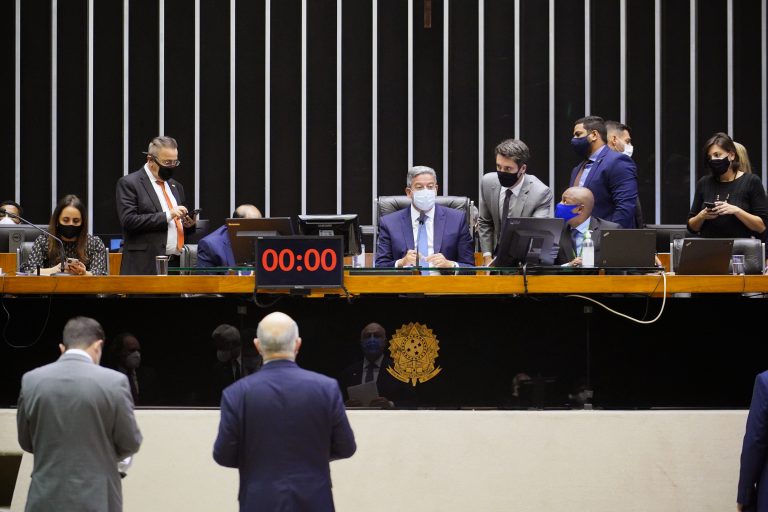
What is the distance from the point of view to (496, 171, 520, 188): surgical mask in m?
6.05

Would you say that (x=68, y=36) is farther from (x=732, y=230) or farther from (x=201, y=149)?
(x=732, y=230)

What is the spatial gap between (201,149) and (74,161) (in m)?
1.07

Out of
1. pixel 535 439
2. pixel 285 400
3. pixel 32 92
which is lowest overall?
pixel 535 439

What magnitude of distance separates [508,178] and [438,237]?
598 millimetres

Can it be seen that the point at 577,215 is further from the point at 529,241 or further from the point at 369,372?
the point at 369,372

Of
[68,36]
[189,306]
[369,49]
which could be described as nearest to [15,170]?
[68,36]

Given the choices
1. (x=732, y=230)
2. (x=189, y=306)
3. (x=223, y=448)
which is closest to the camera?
(x=223, y=448)

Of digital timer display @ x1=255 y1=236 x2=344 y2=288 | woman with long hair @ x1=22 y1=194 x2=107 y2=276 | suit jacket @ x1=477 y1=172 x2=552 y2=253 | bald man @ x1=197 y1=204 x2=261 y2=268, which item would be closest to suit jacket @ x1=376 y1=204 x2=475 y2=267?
suit jacket @ x1=477 y1=172 x2=552 y2=253

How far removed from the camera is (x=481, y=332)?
505 cm

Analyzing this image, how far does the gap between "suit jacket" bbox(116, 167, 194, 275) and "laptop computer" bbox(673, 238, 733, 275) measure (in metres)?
2.89

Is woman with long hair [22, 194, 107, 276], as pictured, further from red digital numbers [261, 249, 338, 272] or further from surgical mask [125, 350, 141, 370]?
red digital numbers [261, 249, 338, 272]

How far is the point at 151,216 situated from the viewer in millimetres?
6145

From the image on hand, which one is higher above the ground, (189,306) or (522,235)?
(522,235)

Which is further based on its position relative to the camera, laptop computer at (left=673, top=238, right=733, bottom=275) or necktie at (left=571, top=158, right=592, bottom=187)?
necktie at (left=571, top=158, right=592, bottom=187)
